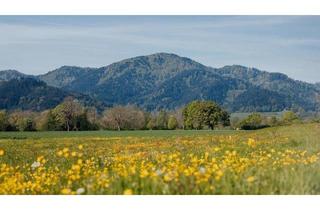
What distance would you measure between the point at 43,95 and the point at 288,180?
240 inches

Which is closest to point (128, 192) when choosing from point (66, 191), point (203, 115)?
point (66, 191)

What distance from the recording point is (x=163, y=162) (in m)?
10.0

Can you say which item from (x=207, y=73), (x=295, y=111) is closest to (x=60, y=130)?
(x=207, y=73)

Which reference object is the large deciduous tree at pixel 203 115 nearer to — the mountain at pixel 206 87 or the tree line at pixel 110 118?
the tree line at pixel 110 118

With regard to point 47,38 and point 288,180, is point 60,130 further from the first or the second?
point 288,180

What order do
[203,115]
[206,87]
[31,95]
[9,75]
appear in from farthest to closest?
1. [206,87]
2. [31,95]
3. [203,115]
4. [9,75]

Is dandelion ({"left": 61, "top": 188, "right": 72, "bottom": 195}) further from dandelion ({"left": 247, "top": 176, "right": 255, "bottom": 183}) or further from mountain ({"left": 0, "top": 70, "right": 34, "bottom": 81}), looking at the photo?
mountain ({"left": 0, "top": 70, "right": 34, "bottom": 81})

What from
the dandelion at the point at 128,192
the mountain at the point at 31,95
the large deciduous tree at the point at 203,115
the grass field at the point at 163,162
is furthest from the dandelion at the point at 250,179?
the mountain at the point at 31,95

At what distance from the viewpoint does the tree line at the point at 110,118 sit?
11.7 meters

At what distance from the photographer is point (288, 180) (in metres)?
8.10

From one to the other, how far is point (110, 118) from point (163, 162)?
261 centimetres

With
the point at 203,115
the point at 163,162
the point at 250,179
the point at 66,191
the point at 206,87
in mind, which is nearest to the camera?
the point at 250,179

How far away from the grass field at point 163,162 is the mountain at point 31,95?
658mm

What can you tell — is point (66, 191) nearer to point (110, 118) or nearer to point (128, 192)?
point (128, 192)
